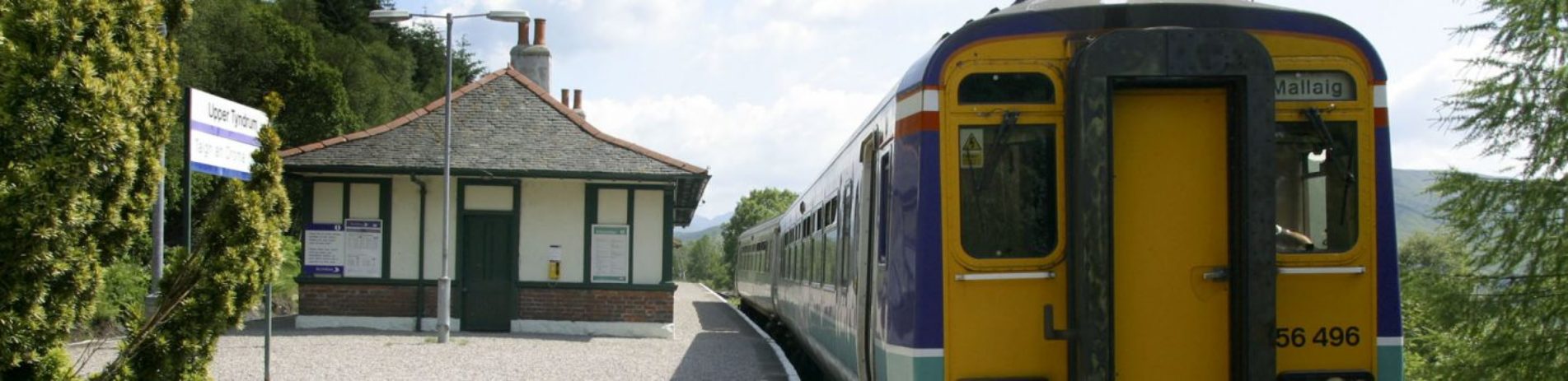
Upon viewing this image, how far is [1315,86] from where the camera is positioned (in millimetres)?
5887

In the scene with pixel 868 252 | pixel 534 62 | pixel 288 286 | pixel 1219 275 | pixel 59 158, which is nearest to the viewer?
pixel 1219 275

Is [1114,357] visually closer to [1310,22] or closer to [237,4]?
[1310,22]

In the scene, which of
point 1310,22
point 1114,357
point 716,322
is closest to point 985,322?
point 1114,357

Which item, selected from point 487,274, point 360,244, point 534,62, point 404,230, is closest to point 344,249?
point 360,244

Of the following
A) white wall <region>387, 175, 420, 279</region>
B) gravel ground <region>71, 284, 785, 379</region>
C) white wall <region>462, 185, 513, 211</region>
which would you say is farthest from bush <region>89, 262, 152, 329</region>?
white wall <region>462, 185, 513, 211</region>

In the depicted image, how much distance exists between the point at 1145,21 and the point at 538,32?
70.7 ft

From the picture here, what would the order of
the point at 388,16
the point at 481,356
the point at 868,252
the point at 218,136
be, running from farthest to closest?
the point at 388,16 → the point at 481,356 → the point at 218,136 → the point at 868,252

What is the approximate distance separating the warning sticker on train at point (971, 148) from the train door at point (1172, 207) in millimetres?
428

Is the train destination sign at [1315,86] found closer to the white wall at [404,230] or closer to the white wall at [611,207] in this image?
the white wall at [611,207]

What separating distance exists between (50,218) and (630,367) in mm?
10076

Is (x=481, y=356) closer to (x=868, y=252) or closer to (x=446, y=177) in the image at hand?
(x=446, y=177)

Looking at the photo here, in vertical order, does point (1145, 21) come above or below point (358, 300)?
above

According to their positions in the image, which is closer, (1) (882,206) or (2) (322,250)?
(1) (882,206)

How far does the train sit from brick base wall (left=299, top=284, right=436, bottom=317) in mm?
15092
